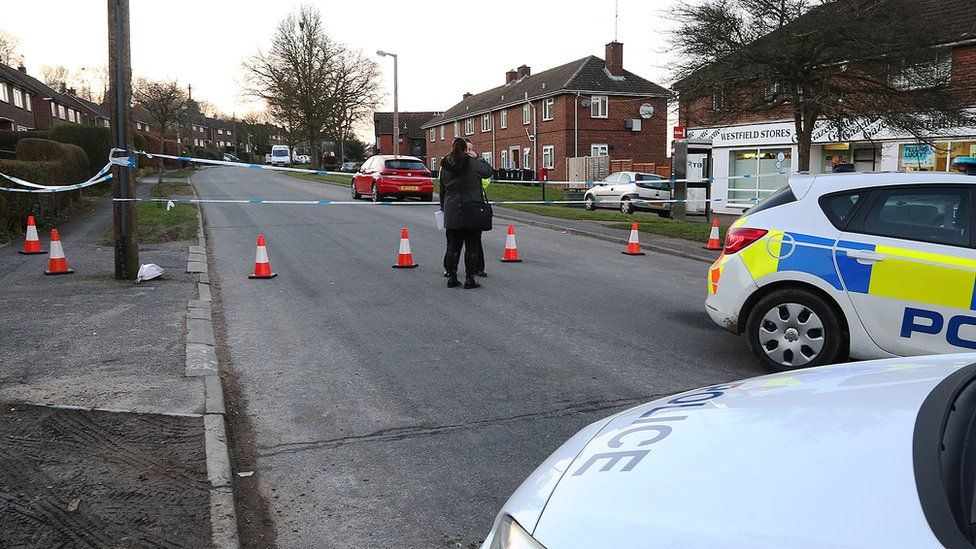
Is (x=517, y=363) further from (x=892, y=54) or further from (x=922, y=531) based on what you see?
(x=892, y=54)

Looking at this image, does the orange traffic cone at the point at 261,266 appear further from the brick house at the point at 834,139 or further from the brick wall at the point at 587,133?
the brick wall at the point at 587,133

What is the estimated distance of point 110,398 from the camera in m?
4.86

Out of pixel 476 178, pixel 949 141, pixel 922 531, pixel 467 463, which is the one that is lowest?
pixel 467 463

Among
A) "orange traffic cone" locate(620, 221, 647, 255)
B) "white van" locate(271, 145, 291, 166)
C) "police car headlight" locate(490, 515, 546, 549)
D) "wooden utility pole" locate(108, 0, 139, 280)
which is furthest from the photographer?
"white van" locate(271, 145, 291, 166)

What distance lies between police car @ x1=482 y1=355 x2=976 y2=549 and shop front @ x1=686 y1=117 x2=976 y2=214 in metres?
20.6

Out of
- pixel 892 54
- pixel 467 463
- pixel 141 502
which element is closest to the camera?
pixel 141 502

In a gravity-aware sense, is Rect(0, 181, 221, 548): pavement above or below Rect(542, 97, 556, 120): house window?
below

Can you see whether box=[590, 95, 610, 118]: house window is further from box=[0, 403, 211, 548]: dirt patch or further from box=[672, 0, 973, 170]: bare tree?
box=[0, 403, 211, 548]: dirt patch

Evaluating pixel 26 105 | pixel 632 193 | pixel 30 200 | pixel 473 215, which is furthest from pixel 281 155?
pixel 473 215

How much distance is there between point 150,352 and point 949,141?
22244 millimetres

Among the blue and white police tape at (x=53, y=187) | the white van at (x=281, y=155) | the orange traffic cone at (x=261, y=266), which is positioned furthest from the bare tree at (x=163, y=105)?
the white van at (x=281, y=155)

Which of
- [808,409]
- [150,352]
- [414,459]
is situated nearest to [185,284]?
[150,352]

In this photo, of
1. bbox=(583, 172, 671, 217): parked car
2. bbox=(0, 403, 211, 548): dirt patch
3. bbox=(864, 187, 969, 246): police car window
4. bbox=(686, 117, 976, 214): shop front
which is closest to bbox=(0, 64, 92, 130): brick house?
bbox=(583, 172, 671, 217): parked car

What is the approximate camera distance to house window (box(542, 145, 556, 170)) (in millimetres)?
44812
